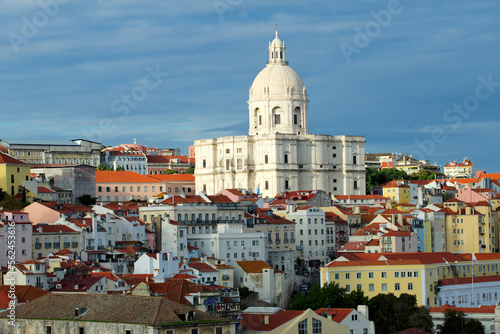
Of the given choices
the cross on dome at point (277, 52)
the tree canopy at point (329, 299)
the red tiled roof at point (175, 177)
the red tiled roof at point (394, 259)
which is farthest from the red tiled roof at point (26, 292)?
the cross on dome at point (277, 52)

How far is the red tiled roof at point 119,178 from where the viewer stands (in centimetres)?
12695

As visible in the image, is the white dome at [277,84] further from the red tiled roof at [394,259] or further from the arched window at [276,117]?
the red tiled roof at [394,259]

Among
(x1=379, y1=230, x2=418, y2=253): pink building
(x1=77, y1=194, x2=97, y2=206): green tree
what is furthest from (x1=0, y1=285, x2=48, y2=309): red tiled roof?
(x1=77, y1=194, x2=97, y2=206): green tree

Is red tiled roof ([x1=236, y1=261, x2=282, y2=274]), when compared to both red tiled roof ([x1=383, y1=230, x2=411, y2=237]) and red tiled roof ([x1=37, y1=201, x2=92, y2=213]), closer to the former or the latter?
red tiled roof ([x1=383, y1=230, x2=411, y2=237])

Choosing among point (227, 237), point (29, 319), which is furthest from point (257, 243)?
point (29, 319)

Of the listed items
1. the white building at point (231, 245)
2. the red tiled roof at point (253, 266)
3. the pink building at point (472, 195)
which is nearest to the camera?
the red tiled roof at point (253, 266)

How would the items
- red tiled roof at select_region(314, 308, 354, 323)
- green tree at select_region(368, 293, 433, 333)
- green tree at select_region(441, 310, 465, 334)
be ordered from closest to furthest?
red tiled roof at select_region(314, 308, 354, 323) → green tree at select_region(441, 310, 465, 334) → green tree at select_region(368, 293, 433, 333)

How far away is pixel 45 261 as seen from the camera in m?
67.1

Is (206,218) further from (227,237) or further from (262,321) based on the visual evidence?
(262,321)

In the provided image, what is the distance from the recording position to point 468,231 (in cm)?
9594

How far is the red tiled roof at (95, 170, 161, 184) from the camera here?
417ft

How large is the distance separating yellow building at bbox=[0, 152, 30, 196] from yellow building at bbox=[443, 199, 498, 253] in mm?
34265

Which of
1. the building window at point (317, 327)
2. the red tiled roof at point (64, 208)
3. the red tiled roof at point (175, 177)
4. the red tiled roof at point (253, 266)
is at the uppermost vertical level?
the red tiled roof at point (175, 177)

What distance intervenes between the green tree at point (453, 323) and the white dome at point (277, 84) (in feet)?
223
